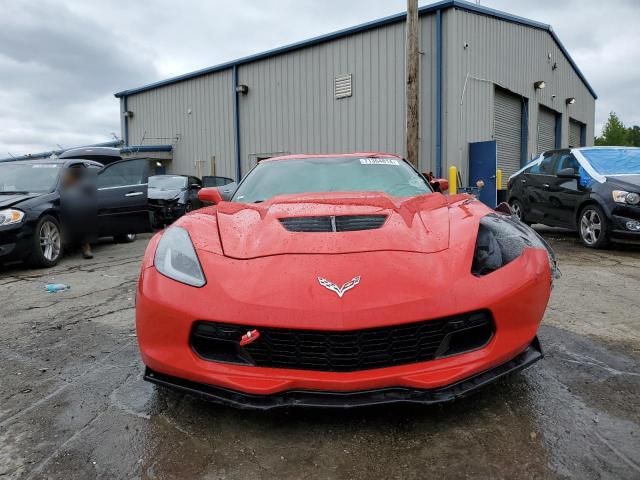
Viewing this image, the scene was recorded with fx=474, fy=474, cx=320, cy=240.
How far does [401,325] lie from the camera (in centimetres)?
174

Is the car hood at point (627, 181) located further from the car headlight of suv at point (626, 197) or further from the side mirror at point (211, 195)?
the side mirror at point (211, 195)

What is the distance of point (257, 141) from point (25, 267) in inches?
428

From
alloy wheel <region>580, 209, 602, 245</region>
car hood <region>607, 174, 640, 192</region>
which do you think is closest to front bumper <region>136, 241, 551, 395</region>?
car hood <region>607, 174, 640, 192</region>

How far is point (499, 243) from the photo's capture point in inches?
84.1

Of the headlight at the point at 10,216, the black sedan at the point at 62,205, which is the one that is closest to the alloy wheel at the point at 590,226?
the black sedan at the point at 62,205

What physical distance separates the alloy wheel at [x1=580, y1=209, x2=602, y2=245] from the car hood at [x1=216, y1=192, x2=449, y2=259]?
4.75 meters

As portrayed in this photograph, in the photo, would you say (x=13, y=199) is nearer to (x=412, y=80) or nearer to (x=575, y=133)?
(x=412, y=80)

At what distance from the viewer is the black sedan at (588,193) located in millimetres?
6020

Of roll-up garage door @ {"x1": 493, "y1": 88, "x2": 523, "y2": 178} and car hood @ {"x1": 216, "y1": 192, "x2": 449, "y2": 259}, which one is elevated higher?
roll-up garage door @ {"x1": 493, "y1": 88, "x2": 523, "y2": 178}

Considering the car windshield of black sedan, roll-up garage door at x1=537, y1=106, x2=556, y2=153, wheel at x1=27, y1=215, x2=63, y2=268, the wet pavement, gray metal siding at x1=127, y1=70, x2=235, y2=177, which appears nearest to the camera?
the wet pavement

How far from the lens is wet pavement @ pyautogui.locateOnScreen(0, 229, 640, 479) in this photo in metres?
1.63

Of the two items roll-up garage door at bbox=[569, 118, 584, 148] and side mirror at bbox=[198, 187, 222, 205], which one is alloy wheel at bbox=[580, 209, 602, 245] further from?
roll-up garage door at bbox=[569, 118, 584, 148]

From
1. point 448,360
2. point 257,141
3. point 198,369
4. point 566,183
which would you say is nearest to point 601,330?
point 448,360

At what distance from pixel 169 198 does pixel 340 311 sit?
9.49 m
